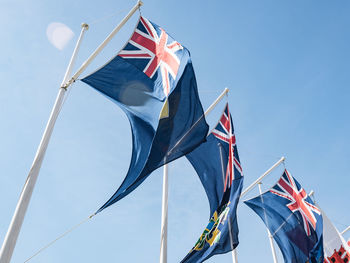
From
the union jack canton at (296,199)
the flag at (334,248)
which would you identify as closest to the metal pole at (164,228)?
the union jack canton at (296,199)

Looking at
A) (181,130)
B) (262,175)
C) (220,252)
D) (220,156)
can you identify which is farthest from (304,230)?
(181,130)

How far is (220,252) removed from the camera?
8477mm

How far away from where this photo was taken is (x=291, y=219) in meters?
14.5

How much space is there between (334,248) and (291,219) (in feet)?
11.1

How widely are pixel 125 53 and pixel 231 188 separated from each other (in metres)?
4.84

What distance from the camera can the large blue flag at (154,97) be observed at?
7535 mm

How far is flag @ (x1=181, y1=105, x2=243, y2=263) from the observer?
338 inches

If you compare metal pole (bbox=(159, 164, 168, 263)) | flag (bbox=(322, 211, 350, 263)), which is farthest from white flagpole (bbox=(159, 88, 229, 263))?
flag (bbox=(322, 211, 350, 263))

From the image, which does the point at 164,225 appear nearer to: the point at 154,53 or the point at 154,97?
the point at 154,97

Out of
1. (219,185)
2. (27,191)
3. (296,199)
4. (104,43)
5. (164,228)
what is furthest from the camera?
(296,199)

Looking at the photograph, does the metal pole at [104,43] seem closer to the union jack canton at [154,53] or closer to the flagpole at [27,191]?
the flagpole at [27,191]

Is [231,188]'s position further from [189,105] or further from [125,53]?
[125,53]

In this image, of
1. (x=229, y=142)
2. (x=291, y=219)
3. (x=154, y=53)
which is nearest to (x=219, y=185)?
(x=229, y=142)

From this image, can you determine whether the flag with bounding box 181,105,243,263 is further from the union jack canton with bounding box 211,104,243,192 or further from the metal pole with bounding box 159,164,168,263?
the metal pole with bounding box 159,164,168,263
